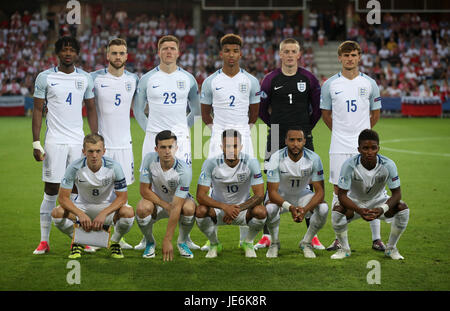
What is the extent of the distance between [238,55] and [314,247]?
7.72 ft

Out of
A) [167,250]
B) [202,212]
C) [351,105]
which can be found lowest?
[167,250]

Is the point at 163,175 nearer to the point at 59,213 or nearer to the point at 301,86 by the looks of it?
the point at 59,213

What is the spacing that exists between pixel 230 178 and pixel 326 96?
4.92 feet

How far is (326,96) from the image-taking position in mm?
6914

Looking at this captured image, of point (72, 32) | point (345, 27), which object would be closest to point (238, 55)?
point (72, 32)

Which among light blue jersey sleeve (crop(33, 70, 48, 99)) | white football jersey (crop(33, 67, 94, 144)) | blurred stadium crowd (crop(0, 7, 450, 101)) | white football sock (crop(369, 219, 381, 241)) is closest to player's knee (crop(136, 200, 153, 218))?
white football jersey (crop(33, 67, 94, 144))

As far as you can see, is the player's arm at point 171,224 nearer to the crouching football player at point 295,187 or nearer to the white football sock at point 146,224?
the white football sock at point 146,224

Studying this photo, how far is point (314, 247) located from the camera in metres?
6.78

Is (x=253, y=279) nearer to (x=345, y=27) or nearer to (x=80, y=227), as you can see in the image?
(x=80, y=227)

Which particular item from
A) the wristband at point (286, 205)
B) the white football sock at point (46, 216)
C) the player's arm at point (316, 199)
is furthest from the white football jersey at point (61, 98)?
the player's arm at point (316, 199)

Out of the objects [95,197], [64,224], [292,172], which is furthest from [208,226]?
[64,224]

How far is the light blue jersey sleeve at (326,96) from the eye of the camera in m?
6.89

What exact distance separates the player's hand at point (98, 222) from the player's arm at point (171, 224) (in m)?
0.65

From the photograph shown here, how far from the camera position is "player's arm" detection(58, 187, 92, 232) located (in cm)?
604
